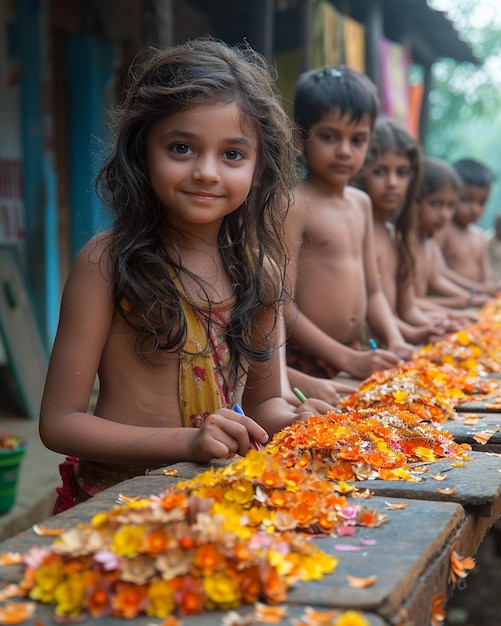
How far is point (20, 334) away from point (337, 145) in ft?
9.72

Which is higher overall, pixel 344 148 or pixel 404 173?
pixel 344 148

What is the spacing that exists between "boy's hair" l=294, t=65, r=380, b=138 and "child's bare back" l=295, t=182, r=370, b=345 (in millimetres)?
318

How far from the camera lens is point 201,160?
2.07 meters

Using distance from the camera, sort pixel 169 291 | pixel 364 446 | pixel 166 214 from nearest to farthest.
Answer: pixel 364 446, pixel 169 291, pixel 166 214

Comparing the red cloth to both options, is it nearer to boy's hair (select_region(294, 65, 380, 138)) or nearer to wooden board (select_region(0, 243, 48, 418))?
boy's hair (select_region(294, 65, 380, 138))

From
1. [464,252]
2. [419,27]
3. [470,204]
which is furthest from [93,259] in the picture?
[419,27]

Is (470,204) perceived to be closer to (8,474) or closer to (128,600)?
(8,474)

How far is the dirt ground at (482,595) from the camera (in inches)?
203

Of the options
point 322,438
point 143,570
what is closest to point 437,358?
point 322,438

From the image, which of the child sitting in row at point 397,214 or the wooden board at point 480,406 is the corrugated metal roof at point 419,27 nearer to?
the child sitting in row at point 397,214

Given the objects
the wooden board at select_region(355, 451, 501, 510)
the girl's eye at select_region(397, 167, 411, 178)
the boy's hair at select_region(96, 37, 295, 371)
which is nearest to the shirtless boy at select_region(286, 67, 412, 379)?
the girl's eye at select_region(397, 167, 411, 178)

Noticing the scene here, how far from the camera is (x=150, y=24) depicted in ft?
14.8

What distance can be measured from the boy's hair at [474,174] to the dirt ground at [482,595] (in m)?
3.32

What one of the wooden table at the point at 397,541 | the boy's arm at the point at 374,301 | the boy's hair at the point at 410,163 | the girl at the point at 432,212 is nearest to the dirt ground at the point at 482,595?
the boy's arm at the point at 374,301
